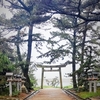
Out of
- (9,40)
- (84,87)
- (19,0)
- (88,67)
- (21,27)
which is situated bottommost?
(84,87)

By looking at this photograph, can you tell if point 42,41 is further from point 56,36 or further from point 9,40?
point 9,40

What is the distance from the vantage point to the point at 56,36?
46.4 ft

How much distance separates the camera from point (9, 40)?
11.8m

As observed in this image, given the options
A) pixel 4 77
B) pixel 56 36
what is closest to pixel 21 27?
pixel 56 36

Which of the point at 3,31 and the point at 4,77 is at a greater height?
the point at 3,31

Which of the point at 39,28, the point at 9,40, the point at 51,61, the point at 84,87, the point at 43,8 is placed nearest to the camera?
the point at 43,8

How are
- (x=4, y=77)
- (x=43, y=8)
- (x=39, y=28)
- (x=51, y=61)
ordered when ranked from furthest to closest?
(x=51, y=61), (x=39, y=28), (x=4, y=77), (x=43, y=8)

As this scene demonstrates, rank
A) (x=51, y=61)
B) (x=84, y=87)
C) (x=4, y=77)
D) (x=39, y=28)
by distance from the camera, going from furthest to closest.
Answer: (x=51, y=61)
(x=39, y=28)
(x=84, y=87)
(x=4, y=77)

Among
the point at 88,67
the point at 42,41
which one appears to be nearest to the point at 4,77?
the point at 88,67

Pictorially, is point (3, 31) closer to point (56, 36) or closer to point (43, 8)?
point (56, 36)

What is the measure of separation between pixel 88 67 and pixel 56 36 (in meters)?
4.18

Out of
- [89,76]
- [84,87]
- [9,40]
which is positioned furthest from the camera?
[9,40]

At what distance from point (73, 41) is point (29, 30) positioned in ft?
9.38

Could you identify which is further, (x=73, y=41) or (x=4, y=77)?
(x=73, y=41)
